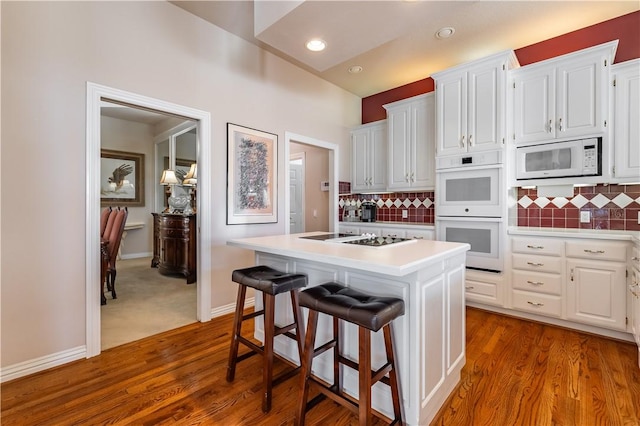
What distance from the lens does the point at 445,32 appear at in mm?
3020

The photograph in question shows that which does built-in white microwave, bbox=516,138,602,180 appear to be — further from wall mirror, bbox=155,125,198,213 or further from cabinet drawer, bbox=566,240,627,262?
wall mirror, bbox=155,125,198,213

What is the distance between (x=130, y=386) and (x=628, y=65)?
455 cm

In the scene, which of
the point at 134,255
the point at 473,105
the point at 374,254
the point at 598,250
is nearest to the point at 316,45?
the point at 473,105

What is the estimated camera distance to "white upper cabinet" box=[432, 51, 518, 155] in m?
2.94

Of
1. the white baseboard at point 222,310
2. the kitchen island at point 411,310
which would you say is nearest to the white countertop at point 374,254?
the kitchen island at point 411,310

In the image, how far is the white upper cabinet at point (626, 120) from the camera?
2.49 meters

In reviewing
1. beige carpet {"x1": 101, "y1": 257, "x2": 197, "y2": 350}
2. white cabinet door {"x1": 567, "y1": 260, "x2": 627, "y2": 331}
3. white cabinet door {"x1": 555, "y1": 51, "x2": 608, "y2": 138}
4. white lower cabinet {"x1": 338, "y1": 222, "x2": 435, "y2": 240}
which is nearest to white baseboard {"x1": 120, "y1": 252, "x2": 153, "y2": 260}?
beige carpet {"x1": 101, "y1": 257, "x2": 197, "y2": 350}

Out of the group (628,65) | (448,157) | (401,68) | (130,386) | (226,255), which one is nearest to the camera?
(130,386)

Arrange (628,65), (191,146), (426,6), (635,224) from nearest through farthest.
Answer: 1. (426,6)
2. (628,65)
3. (635,224)
4. (191,146)

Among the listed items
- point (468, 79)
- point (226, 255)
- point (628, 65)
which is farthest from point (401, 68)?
point (226, 255)

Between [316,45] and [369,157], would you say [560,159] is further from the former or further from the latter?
[316,45]

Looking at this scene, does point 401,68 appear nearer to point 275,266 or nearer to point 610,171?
point 610,171

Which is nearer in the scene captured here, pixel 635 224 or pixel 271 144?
pixel 635 224

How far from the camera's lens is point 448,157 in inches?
130
